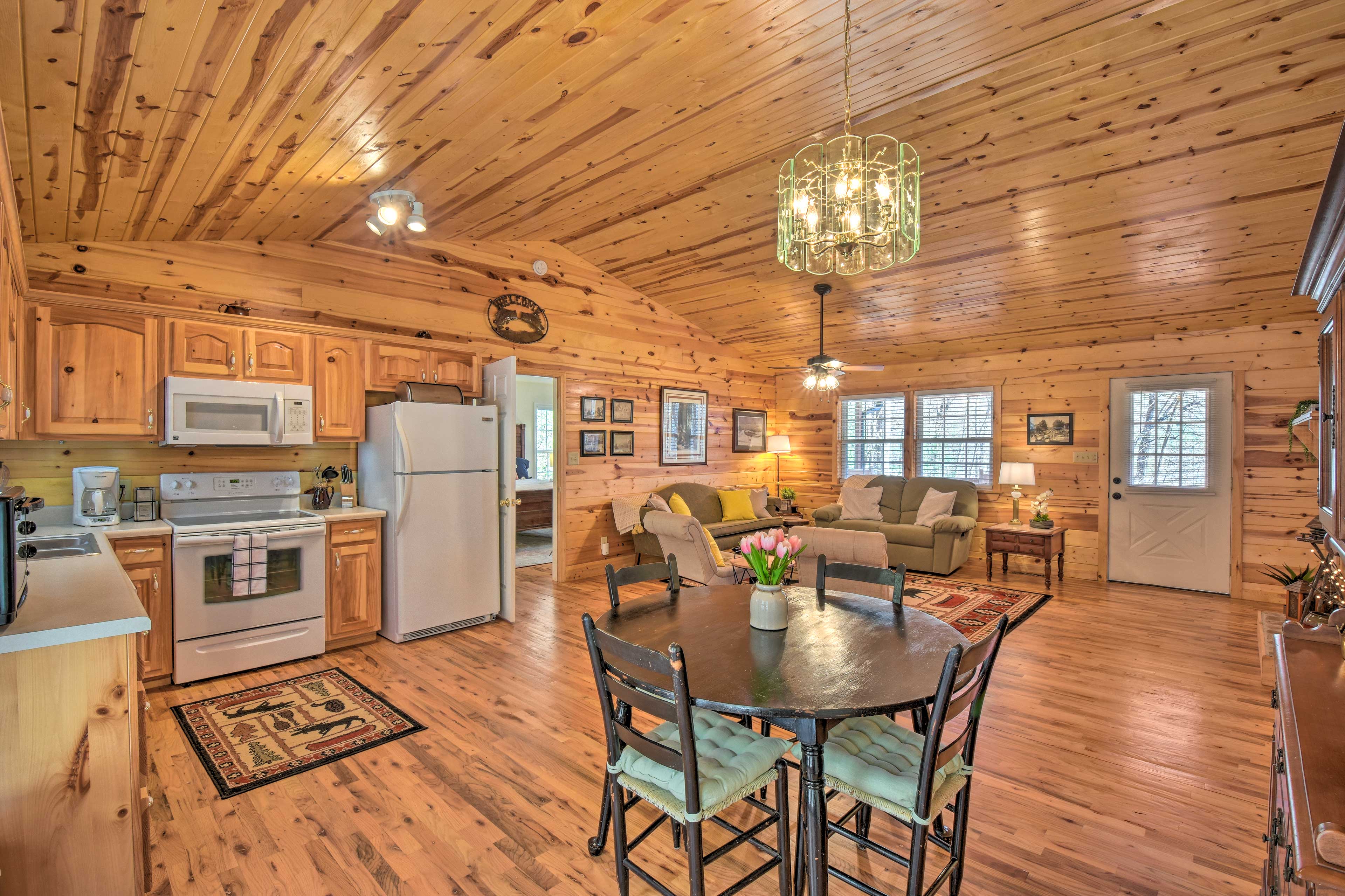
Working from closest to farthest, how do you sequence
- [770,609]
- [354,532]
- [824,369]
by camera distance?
[770,609], [354,532], [824,369]

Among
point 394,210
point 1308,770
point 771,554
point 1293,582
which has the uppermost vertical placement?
point 394,210

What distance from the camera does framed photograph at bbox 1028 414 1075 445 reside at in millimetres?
6324

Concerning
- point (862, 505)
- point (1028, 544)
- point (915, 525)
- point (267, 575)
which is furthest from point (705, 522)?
point (267, 575)

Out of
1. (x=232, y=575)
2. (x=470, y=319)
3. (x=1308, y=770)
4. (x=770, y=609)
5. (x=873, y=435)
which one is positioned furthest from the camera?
(x=873, y=435)

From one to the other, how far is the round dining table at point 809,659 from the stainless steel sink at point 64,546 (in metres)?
2.37

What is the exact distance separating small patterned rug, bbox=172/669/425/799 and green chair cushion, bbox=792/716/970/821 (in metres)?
2.11

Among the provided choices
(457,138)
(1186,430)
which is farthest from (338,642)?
(1186,430)

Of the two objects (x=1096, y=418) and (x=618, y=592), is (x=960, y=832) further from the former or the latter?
(x=1096, y=418)

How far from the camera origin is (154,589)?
335cm

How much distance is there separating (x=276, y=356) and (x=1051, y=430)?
6.80 m

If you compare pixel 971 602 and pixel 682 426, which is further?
pixel 682 426

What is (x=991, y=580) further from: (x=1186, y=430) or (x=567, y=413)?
(x=567, y=413)

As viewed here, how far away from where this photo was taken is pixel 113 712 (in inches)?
65.9

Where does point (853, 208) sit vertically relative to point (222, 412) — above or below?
above
